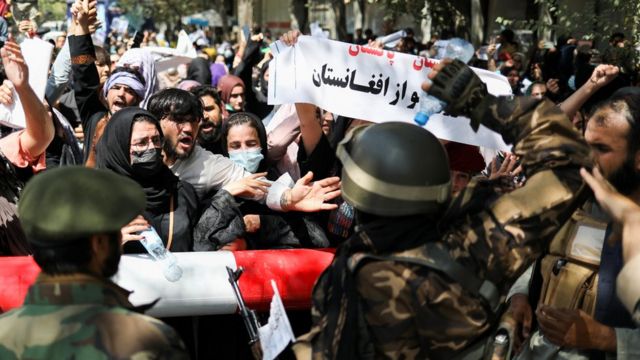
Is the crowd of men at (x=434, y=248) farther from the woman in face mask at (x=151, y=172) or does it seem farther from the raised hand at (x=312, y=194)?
the woman in face mask at (x=151, y=172)

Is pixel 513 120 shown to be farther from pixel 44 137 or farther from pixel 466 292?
pixel 44 137

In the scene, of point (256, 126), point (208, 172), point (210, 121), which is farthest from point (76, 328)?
point (210, 121)

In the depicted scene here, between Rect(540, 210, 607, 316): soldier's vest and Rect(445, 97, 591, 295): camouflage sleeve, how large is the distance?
2.04 feet

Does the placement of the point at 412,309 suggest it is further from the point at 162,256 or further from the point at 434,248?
the point at 162,256

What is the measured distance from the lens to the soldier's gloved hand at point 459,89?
97.7 inches

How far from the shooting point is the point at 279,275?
372 centimetres

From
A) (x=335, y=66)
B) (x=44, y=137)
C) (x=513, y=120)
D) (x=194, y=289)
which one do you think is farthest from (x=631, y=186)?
(x=44, y=137)

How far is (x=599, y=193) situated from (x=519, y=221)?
26 centimetres

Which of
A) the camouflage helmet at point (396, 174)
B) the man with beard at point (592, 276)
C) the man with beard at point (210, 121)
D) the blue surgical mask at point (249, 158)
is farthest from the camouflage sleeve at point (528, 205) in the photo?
the man with beard at point (210, 121)

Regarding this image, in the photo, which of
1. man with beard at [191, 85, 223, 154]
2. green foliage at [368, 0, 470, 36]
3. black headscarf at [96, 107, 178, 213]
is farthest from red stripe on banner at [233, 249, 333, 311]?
green foliage at [368, 0, 470, 36]

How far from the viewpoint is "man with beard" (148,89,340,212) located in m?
3.89

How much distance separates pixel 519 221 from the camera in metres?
2.37

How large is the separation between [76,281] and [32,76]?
8.08 feet

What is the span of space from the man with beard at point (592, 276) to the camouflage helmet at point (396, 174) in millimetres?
785
